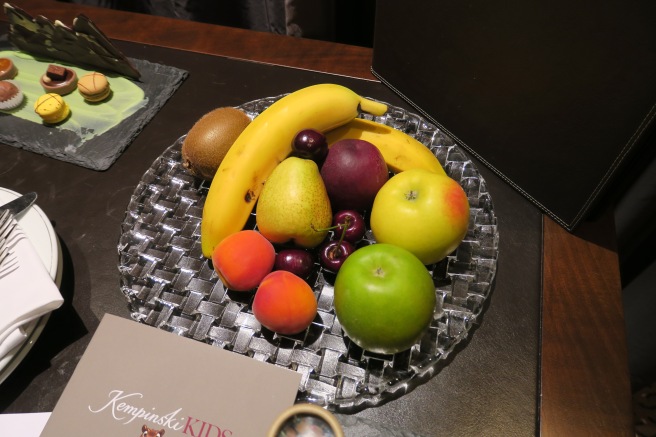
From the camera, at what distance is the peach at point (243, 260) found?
1.96 feet

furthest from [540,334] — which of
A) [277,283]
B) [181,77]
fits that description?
[181,77]

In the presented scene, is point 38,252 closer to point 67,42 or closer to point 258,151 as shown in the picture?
point 258,151

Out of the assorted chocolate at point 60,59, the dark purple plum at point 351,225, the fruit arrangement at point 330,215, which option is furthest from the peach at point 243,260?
the assorted chocolate at point 60,59

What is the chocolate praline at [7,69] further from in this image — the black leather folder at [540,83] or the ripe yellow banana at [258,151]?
the black leather folder at [540,83]

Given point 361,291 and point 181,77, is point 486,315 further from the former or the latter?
point 181,77

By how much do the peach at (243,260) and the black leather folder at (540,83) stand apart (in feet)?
1.38

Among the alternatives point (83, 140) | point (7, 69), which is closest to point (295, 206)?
point (83, 140)

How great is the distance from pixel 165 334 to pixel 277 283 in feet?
0.47

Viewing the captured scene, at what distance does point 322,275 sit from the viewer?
668mm

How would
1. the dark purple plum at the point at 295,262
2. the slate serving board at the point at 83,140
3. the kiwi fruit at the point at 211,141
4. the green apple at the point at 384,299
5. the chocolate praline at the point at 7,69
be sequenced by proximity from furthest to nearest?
1. the chocolate praline at the point at 7,69
2. the slate serving board at the point at 83,140
3. the kiwi fruit at the point at 211,141
4. the dark purple plum at the point at 295,262
5. the green apple at the point at 384,299

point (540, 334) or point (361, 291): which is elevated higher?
point (361, 291)

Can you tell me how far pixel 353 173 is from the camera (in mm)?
667

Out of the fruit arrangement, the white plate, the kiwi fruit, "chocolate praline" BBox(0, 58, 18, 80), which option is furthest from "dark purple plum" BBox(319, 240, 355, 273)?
"chocolate praline" BBox(0, 58, 18, 80)

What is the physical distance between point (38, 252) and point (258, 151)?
13.2 inches
